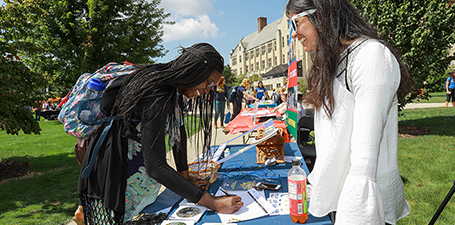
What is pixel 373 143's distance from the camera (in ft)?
3.06

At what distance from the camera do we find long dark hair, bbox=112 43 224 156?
1.35 meters

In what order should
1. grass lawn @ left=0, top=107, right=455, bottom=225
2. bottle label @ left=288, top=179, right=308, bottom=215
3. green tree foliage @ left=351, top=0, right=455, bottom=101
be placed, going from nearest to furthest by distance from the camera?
bottle label @ left=288, top=179, right=308, bottom=215, grass lawn @ left=0, top=107, right=455, bottom=225, green tree foliage @ left=351, top=0, right=455, bottom=101

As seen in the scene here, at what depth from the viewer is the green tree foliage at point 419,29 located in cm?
656

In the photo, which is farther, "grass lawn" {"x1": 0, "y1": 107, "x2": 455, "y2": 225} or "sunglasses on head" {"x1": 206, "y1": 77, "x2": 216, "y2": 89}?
"grass lawn" {"x1": 0, "y1": 107, "x2": 455, "y2": 225}

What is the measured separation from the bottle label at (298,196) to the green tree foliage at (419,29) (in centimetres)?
669

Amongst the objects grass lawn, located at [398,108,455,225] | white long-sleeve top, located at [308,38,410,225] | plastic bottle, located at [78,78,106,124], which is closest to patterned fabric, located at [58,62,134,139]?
plastic bottle, located at [78,78,106,124]

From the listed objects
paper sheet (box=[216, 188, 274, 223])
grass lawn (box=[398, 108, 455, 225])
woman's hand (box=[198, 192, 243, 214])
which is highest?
woman's hand (box=[198, 192, 243, 214])

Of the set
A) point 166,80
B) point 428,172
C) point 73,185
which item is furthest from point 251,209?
point 73,185

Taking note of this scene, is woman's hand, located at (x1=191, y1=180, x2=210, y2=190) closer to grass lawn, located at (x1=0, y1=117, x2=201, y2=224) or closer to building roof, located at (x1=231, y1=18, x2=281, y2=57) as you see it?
grass lawn, located at (x1=0, y1=117, x2=201, y2=224)

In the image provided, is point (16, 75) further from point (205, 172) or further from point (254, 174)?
point (254, 174)

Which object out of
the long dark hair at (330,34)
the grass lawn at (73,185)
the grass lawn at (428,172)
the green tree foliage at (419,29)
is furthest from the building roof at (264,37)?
the long dark hair at (330,34)

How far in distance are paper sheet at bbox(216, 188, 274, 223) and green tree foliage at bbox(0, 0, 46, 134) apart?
481cm

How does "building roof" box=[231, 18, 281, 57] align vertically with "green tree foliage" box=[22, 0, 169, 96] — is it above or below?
above

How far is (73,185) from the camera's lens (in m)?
4.99
